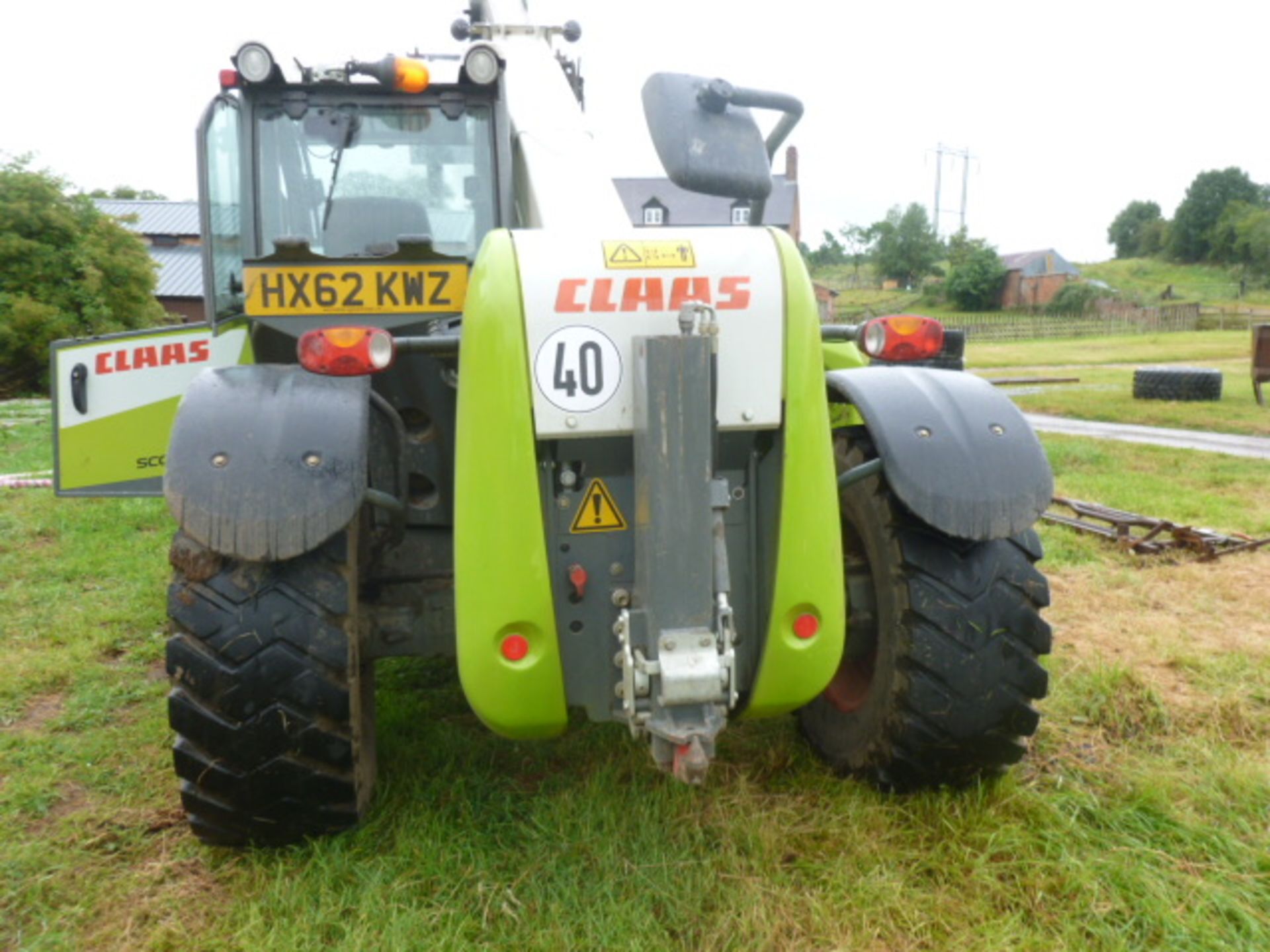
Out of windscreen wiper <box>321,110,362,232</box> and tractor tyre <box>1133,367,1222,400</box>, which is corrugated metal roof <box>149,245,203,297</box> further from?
windscreen wiper <box>321,110,362,232</box>

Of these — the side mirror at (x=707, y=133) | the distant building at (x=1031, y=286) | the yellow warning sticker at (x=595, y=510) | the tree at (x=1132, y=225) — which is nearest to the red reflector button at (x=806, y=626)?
the yellow warning sticker at (x=595, y=510)

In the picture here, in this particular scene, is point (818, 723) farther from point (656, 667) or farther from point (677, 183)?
point (677, 183)

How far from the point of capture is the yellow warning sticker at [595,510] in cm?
236

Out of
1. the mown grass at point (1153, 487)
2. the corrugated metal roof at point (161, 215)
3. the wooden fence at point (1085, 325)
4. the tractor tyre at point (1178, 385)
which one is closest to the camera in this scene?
the mown grass at point (1153, 487)

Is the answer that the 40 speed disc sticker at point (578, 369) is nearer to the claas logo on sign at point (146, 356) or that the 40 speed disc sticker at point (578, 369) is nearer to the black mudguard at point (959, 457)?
the black mudguard at point (959, 457)

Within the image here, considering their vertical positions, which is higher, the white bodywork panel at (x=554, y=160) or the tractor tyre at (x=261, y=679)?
the white bodywork panel at (x=554, y=160)

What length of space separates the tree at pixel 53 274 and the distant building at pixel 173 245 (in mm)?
10110

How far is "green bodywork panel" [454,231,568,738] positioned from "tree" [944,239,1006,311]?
62.8 metres

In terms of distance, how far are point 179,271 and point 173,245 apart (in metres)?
2.89

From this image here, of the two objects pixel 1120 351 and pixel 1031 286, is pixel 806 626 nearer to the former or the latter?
pixel 1120 351

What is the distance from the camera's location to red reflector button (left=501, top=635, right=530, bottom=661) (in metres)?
2.29

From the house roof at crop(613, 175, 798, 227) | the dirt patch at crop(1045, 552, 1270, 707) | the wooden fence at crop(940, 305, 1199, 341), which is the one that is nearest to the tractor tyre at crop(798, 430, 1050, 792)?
the dirt patch at crop(1045, 552, 1270, 707)

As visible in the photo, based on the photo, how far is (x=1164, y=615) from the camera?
4445 millimetres

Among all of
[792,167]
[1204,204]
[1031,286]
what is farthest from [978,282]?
[1204,204]
